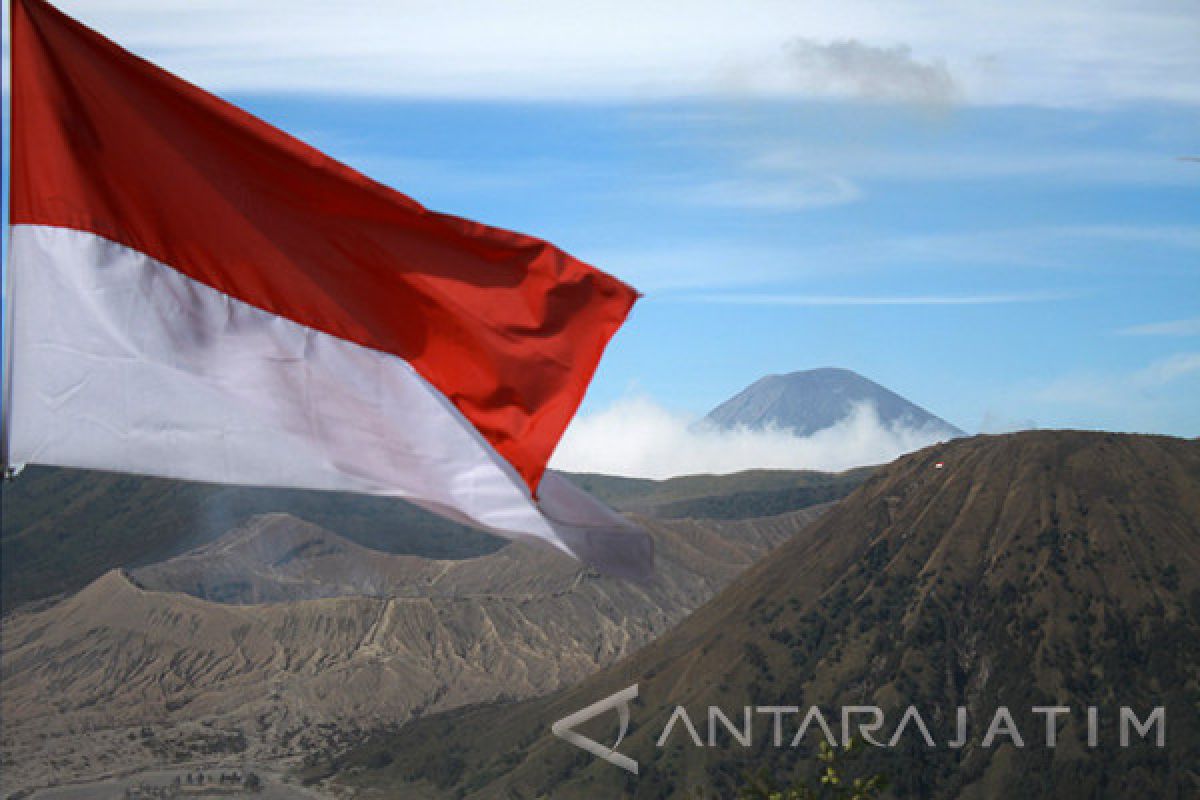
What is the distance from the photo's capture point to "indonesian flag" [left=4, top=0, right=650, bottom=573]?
46.9 ft

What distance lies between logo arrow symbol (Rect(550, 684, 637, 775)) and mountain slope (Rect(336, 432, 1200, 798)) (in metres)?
0.84

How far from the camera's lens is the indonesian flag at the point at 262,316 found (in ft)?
46.9

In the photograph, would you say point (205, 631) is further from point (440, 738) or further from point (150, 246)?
point (150, 246)

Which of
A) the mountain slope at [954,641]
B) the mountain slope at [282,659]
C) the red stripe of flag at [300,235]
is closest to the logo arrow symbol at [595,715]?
the mountain slope at [954,641]

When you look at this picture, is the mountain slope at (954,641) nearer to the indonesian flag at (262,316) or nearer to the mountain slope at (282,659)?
the mountain slope at (282,659)

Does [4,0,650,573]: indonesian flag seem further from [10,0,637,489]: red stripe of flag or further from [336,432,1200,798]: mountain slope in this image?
[336,432,1200,798]: mountain slope

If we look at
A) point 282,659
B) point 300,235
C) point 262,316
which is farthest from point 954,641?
point 262,316

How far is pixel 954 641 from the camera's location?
11575 centimetres

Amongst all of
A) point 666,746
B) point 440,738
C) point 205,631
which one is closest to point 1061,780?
point 666,746

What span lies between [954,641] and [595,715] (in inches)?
1103

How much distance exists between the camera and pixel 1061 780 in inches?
3957

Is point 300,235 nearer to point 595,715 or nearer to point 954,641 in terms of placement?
point 954,641

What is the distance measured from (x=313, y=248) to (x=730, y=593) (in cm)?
12230

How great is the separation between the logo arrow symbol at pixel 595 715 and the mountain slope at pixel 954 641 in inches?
33.0
